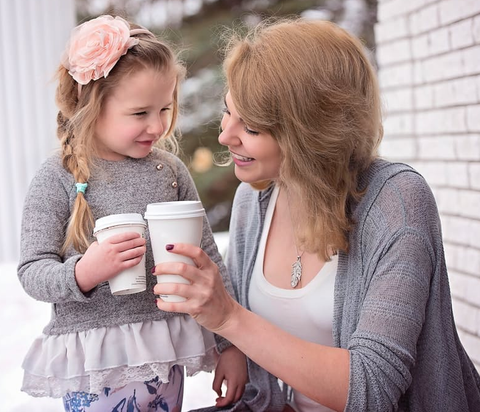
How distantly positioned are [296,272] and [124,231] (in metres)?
0.59

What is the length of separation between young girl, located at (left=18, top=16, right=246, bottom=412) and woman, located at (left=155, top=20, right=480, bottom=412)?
235mm

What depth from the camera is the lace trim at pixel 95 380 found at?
1.69 metres

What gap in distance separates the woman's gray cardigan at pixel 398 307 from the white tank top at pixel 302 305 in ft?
0.20

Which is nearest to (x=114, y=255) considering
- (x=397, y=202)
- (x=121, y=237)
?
(x=121, y=237)

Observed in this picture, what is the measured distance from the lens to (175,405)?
6.05 ft

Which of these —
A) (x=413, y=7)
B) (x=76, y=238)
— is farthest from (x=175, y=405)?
(x=413, y=7)

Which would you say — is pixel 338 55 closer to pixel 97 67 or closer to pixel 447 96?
pixel 97 67

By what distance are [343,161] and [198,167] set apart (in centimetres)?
685

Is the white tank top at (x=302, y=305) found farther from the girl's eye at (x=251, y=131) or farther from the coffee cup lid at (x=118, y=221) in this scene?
the coffee cup lid at (x=118, y=221)

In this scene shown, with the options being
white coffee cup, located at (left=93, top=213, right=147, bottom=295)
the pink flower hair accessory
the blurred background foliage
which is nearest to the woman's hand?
white coffee cup, located at (left=93, top=213, right=147, bottom=295)

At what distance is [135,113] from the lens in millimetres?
1778

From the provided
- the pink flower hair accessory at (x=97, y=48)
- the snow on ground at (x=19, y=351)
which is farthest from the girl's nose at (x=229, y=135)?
the snow on ground at (x=19, y=351)

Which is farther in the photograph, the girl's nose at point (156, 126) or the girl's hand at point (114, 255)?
the girl's nose at point (156, 126)

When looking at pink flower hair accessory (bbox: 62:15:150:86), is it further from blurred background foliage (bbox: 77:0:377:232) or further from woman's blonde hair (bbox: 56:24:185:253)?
blurred background foliage (bbox: 77:0:377:232)
